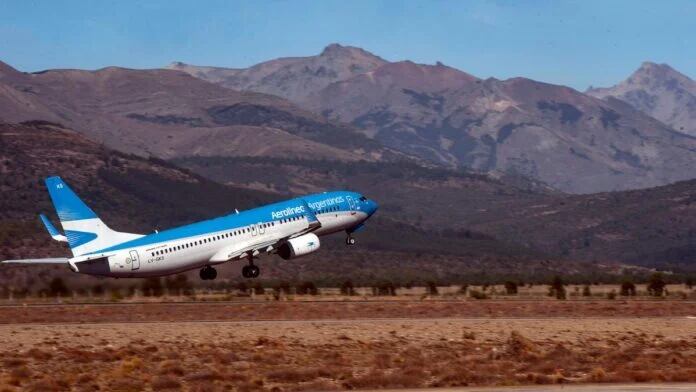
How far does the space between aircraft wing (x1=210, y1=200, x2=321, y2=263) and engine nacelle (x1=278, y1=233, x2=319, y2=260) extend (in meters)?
0.39

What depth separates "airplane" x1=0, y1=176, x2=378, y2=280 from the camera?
76.9m

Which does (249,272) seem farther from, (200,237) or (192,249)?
(192,249)

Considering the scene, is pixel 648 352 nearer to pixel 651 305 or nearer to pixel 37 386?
pixel 651 305

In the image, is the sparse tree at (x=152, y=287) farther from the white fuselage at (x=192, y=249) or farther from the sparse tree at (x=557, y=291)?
the sparse tree at (x=557, y=291)

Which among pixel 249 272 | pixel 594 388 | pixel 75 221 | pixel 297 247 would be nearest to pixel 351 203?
pixel 297 247

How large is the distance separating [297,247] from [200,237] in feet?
24.2

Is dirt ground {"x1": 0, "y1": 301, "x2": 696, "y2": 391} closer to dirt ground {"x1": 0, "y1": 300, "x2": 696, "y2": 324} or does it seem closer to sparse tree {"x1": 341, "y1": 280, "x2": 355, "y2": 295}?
dirt ground {"x1": 0, "y1": 300, "x2": 696, "y2": 324}

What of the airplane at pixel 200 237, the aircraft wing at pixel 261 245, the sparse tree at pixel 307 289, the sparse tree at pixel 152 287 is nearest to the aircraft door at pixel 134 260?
the airplane at pixel 200 237

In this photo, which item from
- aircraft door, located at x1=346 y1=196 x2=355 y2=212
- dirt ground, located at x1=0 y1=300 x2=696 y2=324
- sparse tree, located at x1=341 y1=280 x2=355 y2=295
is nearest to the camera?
dirt ground, located at x1=0 y1=300 x2=696 y2=324

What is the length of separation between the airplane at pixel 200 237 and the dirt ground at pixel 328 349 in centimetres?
800

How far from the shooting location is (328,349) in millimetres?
54500

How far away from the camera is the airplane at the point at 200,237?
7694cm

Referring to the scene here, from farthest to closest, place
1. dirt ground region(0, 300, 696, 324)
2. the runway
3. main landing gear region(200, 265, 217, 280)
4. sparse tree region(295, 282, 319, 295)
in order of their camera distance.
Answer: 1. sparse tree region(295, 282, 319, 295)
2. main landing gear region(200, 265, 217, 280)
3. dirt ground region(0, 300, 696, 324)
4. the runway

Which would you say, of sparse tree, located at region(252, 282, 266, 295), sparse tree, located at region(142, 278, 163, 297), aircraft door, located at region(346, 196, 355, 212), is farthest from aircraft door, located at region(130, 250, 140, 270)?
aircraft door, located at region(346, 196, 355, 212)
